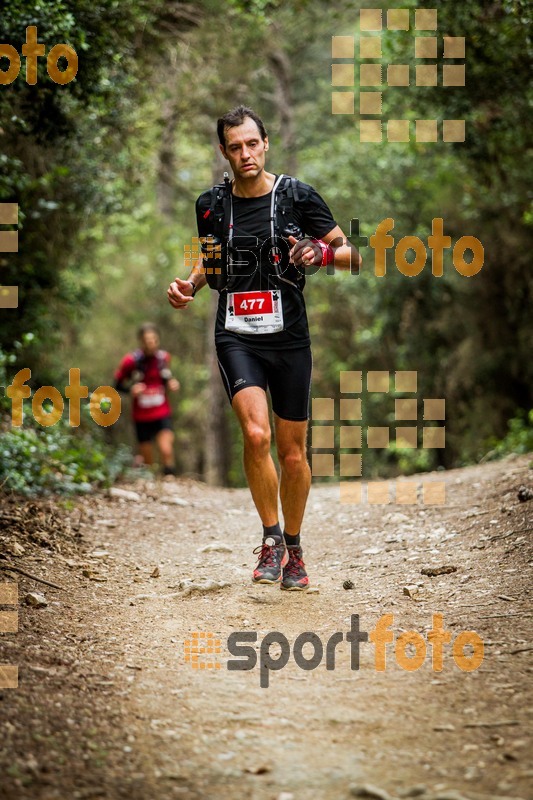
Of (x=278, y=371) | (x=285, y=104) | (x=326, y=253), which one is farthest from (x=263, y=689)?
(x=285, y=104)

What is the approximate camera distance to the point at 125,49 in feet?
26.2

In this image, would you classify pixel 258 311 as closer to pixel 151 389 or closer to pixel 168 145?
pixel 151 389

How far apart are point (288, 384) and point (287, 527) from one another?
33.5 inches

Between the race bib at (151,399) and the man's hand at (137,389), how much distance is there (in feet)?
0.16

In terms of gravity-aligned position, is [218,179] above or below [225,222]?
above

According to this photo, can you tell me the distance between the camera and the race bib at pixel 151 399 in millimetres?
10984

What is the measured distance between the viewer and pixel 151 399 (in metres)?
11.0

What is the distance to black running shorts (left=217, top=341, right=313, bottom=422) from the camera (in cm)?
468

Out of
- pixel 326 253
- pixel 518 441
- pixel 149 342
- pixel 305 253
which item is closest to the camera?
pixel 305 253

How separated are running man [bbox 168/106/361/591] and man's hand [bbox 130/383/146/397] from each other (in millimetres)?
6220

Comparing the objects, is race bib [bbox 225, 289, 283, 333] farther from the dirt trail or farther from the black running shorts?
the dirt trail

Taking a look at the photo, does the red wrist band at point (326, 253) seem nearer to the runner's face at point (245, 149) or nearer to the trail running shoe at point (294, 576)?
the runner's face at point (245, 149)

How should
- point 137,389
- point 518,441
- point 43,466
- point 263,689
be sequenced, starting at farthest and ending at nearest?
point 518,441, point 137,389, point 43,466, point 263,689

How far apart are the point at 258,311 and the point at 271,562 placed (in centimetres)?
142
